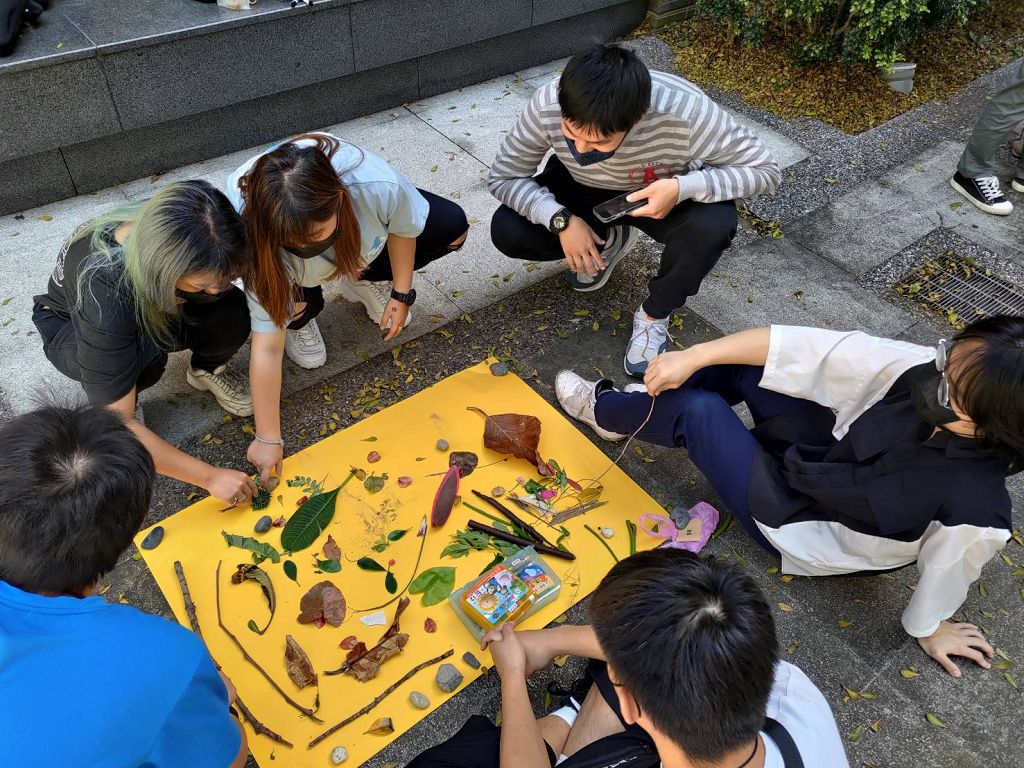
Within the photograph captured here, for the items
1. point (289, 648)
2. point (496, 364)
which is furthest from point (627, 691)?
point (496, 364)

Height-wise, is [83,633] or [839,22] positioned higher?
[83,633]

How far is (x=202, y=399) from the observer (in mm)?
2805

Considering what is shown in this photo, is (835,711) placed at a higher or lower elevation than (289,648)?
lower

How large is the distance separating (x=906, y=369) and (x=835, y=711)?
3.27 ft

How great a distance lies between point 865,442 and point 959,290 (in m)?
2.02

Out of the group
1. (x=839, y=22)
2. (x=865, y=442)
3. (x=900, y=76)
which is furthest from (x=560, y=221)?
(x=900, y=76)

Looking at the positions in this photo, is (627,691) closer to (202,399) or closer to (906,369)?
(906,369)

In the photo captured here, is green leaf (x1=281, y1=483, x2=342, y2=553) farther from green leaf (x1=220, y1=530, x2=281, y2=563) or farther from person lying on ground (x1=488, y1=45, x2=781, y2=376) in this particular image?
person lying on ground (x1=488, y1=45, x2=781, y2=376)

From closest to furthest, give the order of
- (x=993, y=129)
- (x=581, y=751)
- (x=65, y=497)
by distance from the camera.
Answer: (x=65, y=497) < (x=581, y=751) < (x=993, y=129)

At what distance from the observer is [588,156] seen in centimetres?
262

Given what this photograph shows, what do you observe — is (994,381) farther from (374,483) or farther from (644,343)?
(374,483)

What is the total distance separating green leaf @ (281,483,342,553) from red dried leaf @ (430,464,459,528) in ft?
1.14

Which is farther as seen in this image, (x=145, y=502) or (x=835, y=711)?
(x=835, y=711)

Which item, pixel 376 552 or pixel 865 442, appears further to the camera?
pixel 376 552
